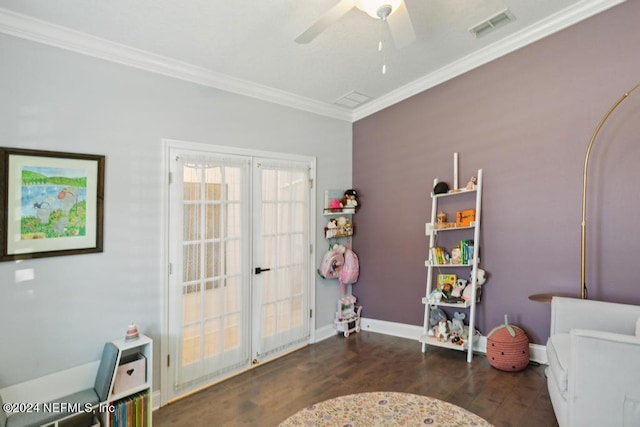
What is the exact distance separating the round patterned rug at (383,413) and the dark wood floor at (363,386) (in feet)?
0.68

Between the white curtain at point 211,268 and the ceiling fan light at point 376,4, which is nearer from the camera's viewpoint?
the ceiling fan light at point 376,4

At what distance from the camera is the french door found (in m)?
2.73

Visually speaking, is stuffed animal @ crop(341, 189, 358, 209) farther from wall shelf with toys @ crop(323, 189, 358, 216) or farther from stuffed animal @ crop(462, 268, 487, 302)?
stuffed animal @ crop(462, 268, 487, 302)

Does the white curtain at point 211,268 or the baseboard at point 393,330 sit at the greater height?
the white curtain at point 211,268

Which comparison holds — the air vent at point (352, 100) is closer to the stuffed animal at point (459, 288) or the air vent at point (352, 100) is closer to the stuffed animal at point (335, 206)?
the stuffed animal at point (335, 206)

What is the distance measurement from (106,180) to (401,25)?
7.60 feet

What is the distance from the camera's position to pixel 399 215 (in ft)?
12.6

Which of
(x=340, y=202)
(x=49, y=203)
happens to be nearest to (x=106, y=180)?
(x=49, y=203)

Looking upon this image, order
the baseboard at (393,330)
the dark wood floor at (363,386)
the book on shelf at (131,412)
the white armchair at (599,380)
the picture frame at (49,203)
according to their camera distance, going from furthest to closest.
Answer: the baseboard at (393,330), the dark wood floor at (363,386), the book on shelf at (131,412), the picture frame at (49,203), the white armchair at (599,380)

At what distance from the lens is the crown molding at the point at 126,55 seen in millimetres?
2098

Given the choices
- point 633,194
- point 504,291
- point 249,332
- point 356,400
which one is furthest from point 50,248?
point 633,194

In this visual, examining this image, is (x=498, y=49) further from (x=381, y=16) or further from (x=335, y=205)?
(x=335, y=205)

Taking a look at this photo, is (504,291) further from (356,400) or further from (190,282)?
(190,282)

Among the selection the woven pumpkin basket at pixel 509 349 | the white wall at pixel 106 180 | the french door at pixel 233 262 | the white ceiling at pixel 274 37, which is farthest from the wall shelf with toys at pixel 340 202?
the woven pumpkin basket at pixel 509 349
